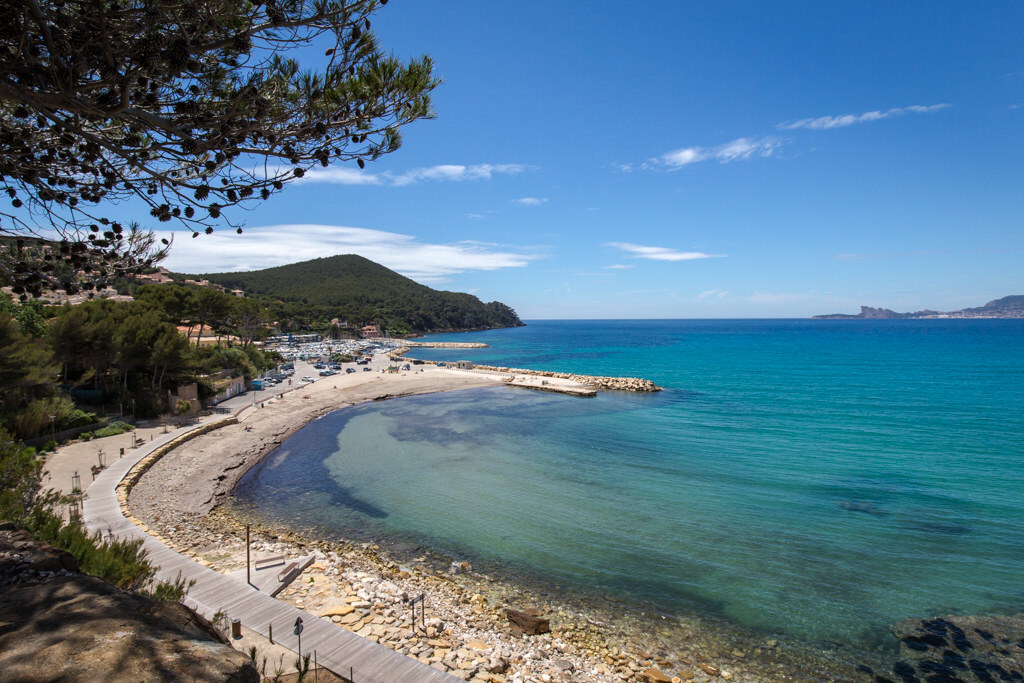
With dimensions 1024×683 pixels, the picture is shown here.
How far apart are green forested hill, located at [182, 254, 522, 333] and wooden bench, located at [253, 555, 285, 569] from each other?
345 ft

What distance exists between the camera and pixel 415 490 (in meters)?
18.9

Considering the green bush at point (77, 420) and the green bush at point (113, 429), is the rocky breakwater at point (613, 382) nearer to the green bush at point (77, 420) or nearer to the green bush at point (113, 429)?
the green bush at point (113, 429)

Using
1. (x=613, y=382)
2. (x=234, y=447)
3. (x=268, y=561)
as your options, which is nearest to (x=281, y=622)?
(x=268, y=561)

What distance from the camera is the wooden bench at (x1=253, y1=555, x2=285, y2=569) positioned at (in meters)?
11.6

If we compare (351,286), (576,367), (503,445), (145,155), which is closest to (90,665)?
(145,155)

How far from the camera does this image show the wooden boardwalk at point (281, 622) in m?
7.75

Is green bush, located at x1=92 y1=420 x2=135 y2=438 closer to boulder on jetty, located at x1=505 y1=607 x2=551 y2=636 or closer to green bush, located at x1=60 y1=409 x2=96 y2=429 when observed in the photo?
green bush, located at x1=60 y1=409 x2=96 y2=429

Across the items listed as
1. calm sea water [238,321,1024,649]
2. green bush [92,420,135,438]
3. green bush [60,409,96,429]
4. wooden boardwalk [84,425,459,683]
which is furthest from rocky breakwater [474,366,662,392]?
wooden boardwalk [84,425,459,683]

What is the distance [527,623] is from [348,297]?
144381 mm

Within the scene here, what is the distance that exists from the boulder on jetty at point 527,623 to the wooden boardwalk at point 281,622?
259 centimetres

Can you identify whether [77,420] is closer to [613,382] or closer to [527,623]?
[527,623]

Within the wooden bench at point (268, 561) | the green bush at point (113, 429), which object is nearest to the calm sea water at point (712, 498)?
the wooden bench at point (268, 561)

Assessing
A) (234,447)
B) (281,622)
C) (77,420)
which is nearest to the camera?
(281,622)

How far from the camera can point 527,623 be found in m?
10.2
